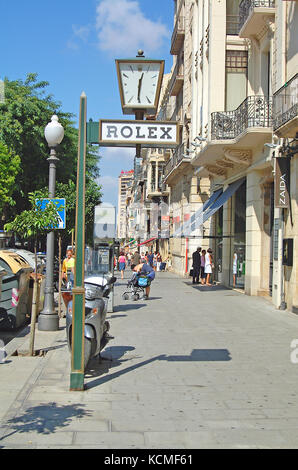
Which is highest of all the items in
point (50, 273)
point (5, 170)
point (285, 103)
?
point (285, 103)

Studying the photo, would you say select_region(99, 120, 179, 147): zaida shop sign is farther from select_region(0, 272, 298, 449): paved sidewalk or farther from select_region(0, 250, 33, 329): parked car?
select_region(0, 250, 33, 329): parked car

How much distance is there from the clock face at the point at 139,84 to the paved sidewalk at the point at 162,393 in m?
3.44

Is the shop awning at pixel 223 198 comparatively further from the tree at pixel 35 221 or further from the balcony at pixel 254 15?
the tree at pixel 35 221

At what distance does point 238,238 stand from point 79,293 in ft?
53.5

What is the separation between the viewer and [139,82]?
6414 mm

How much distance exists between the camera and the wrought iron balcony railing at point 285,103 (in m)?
14.2

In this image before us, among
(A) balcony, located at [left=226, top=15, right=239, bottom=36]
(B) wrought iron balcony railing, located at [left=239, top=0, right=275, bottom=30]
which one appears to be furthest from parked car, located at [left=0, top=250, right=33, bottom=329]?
(A) balcony, located at [left=226, top=15, right=239, bottom=36]

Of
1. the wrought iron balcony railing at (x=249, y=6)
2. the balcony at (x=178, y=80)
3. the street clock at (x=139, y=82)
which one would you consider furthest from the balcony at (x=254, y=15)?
the balcony at (x=178, y=80)

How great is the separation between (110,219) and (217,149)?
5.25 metres

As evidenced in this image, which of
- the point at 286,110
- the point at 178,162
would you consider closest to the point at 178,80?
the point at 178,162

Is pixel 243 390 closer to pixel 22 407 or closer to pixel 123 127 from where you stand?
pixel 22 407

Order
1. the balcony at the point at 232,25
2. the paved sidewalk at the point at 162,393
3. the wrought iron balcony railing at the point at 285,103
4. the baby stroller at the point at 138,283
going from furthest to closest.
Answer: the balcony at the point at 232,25
the baby stroller at the point at 138,283
the wrought iron balcony railing at the point at 285,103
the paved sidewalk at the point at 162,393

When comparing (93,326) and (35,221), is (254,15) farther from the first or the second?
(93,326)

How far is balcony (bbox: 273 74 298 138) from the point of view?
46.0 feet
